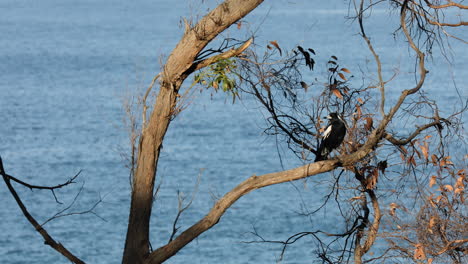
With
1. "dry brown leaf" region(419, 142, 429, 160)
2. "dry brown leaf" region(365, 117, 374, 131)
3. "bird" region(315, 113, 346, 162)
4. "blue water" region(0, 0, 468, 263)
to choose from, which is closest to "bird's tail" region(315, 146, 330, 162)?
"bird" region(315, 113, 346, 162)

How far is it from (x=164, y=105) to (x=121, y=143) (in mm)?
21700

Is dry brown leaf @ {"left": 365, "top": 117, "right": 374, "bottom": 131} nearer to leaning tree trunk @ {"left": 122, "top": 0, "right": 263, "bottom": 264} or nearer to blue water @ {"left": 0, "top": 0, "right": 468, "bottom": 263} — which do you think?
leaning tree trunk @ {"left": 122, "top": 0, "right": 263, "bottom": 264}

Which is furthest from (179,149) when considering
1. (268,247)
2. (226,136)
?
(268,247)

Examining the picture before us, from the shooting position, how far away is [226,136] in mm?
28453

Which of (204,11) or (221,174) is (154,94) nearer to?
(204,11)

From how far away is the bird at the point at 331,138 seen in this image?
6.03 m

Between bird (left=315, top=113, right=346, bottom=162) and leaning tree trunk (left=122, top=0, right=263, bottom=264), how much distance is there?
1.03 m

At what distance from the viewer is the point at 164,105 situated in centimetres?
612

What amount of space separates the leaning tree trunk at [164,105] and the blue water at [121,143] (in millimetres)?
5028

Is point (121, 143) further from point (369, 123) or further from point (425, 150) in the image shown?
point (425, 150)

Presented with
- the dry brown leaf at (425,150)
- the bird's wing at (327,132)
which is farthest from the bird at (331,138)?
the dry brown leaf at (425,150)

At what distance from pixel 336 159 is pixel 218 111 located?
85.4 ft

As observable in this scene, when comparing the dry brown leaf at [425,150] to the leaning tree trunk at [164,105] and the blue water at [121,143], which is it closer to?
the leaning tree trunk at [164,105]

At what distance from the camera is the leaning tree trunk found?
594cm
